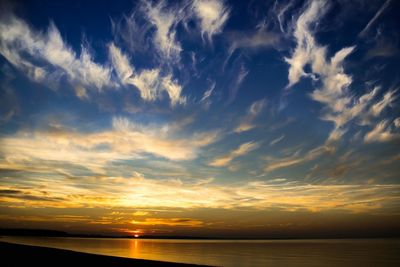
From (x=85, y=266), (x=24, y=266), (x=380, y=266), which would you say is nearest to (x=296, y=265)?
(x=380, y=266)

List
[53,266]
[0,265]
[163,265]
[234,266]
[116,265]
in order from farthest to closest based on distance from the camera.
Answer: [234,266], [163,265], [116,265], [53,266], [0,265]

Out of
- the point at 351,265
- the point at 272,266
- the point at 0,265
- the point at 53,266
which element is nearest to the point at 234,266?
the point at 272,266

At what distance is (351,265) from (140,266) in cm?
4238

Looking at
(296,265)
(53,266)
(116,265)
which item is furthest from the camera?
(296,265)

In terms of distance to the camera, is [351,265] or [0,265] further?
[351,265]

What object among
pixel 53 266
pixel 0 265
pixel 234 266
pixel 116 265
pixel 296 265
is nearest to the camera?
pixel 0 265

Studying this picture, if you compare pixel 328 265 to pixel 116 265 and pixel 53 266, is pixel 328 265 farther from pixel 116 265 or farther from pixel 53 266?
pixel 53 266

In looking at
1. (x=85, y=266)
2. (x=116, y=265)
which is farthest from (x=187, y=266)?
(x=85, y=266)

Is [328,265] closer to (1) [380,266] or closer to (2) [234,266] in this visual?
(1) [380,266]

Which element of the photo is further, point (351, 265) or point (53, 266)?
point (351, 265)

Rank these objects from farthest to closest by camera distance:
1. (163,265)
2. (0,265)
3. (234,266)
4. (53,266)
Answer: (234,266) < (163,265) < (53,266) < (0,265)

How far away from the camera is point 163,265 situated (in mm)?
32000

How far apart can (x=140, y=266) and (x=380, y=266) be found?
150 feet

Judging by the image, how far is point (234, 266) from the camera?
48.9 m
